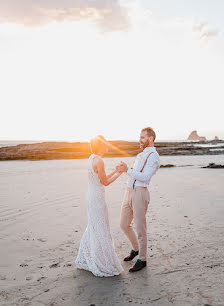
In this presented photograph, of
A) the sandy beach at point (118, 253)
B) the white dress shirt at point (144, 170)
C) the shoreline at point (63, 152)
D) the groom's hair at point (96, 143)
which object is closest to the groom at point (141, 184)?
the white dress shirt at point (144, 170)

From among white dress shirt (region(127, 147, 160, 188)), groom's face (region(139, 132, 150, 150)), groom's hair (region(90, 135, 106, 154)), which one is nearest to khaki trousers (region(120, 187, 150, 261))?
white dress shirt (region(127, 147, 160, 188))

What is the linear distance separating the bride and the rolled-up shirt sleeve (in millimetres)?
287

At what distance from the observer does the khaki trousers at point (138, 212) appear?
14.5 feet

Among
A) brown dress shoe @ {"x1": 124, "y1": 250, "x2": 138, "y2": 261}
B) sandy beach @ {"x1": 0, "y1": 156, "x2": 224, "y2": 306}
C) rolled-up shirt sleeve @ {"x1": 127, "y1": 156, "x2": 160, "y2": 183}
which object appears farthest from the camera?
brown dress shoe @ {"x1": 124, "y1": 250, "x2": 138, "y2": 261}

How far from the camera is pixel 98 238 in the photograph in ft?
14.5

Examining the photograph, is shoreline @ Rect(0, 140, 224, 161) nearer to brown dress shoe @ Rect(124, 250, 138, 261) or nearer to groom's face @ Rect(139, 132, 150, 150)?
brown dress shoe @ Rect(124, 250, 138, 261)

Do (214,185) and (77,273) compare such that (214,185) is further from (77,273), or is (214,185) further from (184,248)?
(77,273)

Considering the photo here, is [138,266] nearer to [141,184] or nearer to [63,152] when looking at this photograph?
[141,184]

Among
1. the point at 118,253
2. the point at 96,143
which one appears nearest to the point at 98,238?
the point at 118,253

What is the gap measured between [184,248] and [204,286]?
1.46 metres

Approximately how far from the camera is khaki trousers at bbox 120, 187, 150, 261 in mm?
4422

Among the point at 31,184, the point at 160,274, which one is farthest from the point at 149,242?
the point at 31,184

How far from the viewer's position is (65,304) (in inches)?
142

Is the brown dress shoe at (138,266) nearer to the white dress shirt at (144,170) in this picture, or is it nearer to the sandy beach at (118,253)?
the sandy beach at (118,253)
